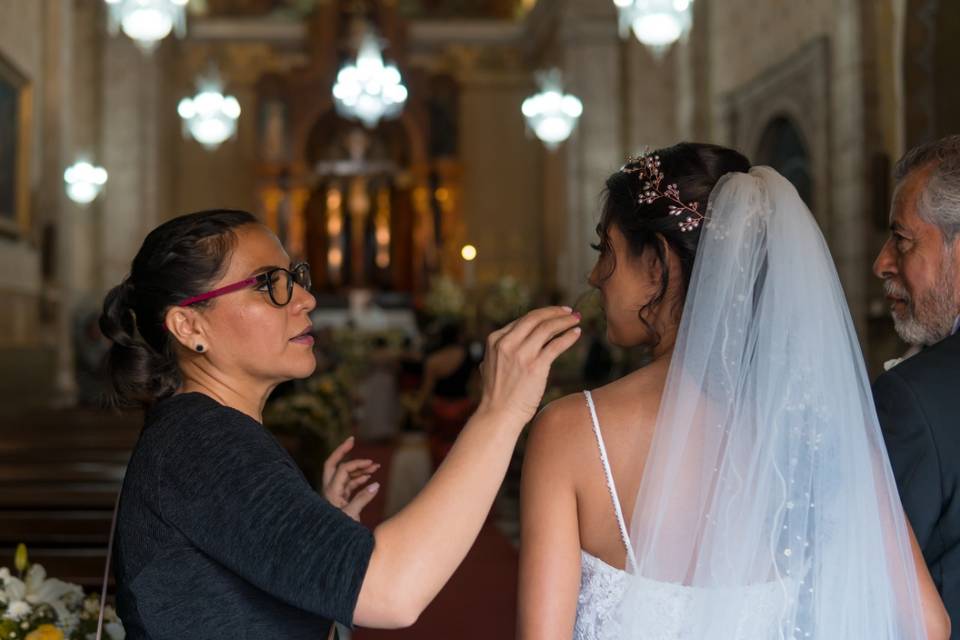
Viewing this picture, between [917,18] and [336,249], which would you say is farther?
[336,249]

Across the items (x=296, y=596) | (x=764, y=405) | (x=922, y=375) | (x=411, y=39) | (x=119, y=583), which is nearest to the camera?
(x=296, y=596)

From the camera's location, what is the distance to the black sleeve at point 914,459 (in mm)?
2152

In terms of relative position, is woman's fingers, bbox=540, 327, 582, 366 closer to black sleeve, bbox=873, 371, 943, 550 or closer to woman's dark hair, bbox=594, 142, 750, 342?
woman's dark hair, bbox=594, 142, 750, 342

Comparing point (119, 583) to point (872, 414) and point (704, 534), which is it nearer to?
point (704, 534)

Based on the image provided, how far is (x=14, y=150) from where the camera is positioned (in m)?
11.2

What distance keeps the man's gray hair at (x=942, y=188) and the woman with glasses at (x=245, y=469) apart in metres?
1.01

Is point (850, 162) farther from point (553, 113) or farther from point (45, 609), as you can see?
point (45, 609)

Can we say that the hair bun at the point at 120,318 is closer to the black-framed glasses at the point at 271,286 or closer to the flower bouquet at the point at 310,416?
the black-framed glasses at the point at 271,286

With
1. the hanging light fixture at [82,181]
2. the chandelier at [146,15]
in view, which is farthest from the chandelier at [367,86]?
the chandelier at [146,15]

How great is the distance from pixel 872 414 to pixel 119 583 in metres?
1.36

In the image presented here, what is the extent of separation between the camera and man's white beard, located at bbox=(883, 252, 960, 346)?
91.4 inches

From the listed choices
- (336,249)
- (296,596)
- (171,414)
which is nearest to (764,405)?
(296,596)

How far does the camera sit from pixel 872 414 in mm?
2055

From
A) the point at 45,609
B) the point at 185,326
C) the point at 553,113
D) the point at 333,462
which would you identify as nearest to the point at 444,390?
the point at 45,609
